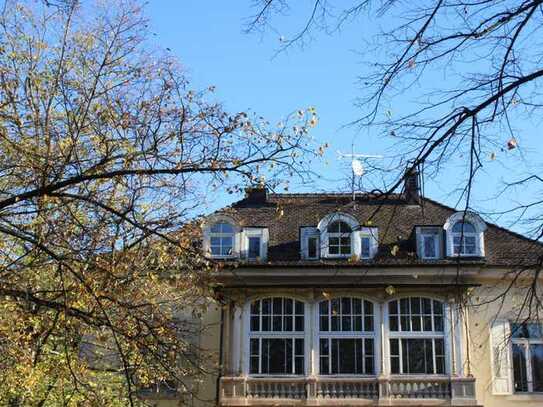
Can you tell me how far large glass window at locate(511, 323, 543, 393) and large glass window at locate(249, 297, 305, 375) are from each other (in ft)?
20.8

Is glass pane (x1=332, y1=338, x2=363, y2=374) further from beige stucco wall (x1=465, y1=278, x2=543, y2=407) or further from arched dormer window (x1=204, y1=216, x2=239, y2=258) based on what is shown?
arched dormer window (x1=204, y1=216, x2=239, y2=258)

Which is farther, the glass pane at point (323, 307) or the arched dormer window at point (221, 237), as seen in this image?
the arched dormer window at point (221, 237)

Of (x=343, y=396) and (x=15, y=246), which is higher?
(x=15, y=246)

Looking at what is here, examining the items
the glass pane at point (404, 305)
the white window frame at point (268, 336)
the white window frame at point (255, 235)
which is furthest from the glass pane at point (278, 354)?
the glass pane at point (404, 305)

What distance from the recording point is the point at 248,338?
24.5 metres

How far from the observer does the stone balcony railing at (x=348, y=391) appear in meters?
23.6

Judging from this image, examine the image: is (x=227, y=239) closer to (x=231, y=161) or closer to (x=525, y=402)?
(x=525, y=402)

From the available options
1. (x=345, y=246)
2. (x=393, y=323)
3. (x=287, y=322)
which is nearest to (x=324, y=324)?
(x=287, y=322)

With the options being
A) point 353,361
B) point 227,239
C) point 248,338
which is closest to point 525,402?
point 353,361

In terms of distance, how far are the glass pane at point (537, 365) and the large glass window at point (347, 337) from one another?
4768mm

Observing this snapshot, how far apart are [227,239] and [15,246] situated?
35.6ft

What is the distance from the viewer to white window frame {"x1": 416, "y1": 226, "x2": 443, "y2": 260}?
25.4 metres

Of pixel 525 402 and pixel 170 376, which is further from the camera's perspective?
pixel 525 402

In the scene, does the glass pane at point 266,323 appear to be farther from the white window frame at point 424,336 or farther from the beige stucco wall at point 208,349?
the white window frame at point 424,336
